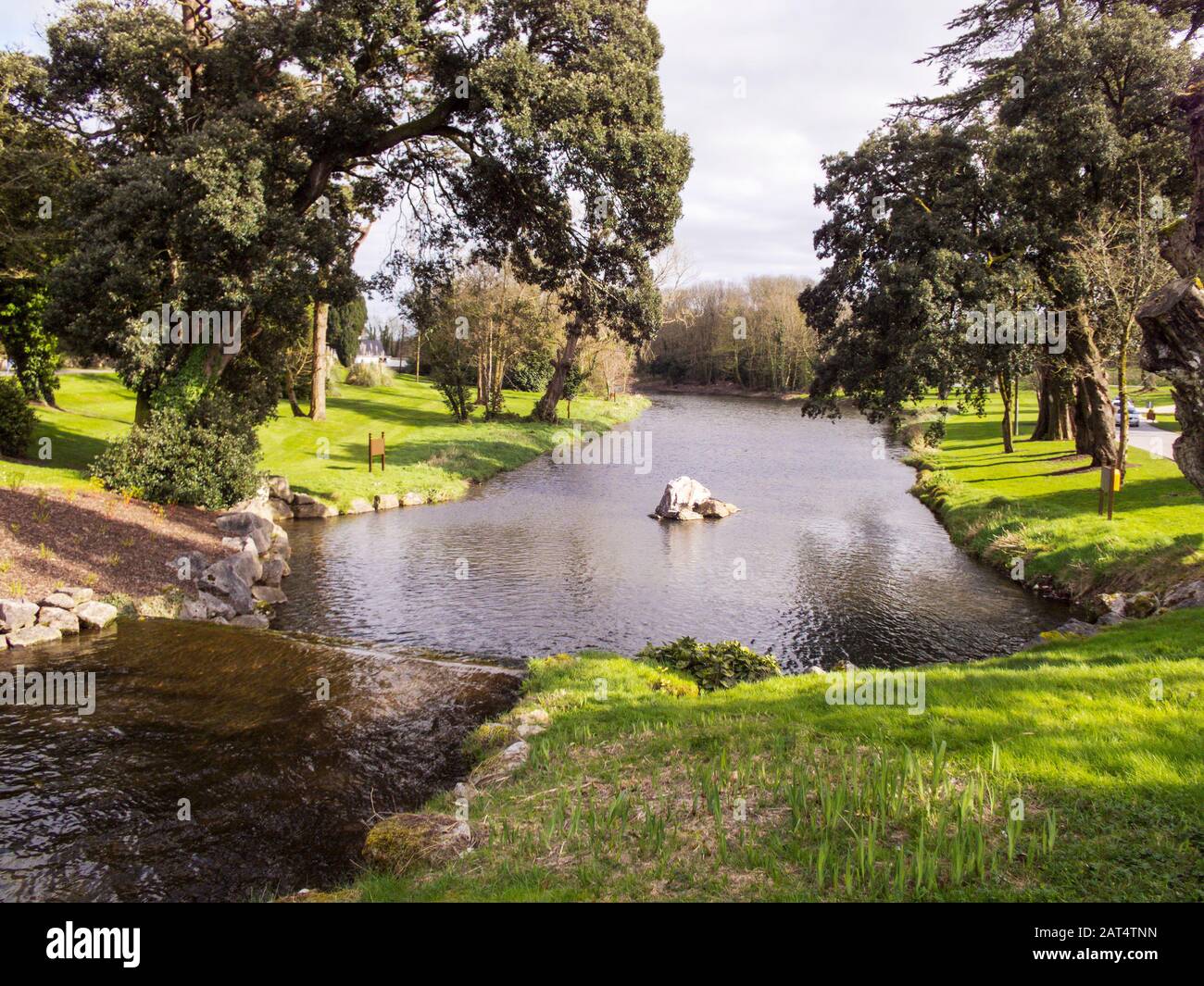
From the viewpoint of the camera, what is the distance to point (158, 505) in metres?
21.5

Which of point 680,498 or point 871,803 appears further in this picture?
point 680,498

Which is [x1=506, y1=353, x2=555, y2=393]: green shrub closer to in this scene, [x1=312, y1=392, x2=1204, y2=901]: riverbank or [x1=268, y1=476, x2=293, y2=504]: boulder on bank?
[x1=268, y1=476, x2=293, y2=504]: boulder on bank

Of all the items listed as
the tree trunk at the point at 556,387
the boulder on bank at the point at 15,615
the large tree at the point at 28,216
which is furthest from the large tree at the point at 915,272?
the tree trunk at the point at 556,387

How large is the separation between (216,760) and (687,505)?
2174 cm

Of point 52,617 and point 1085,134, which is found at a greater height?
point 1085,134

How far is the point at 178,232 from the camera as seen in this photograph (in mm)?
19844

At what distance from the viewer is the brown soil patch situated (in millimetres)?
15258

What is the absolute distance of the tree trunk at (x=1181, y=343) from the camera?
10.6m
